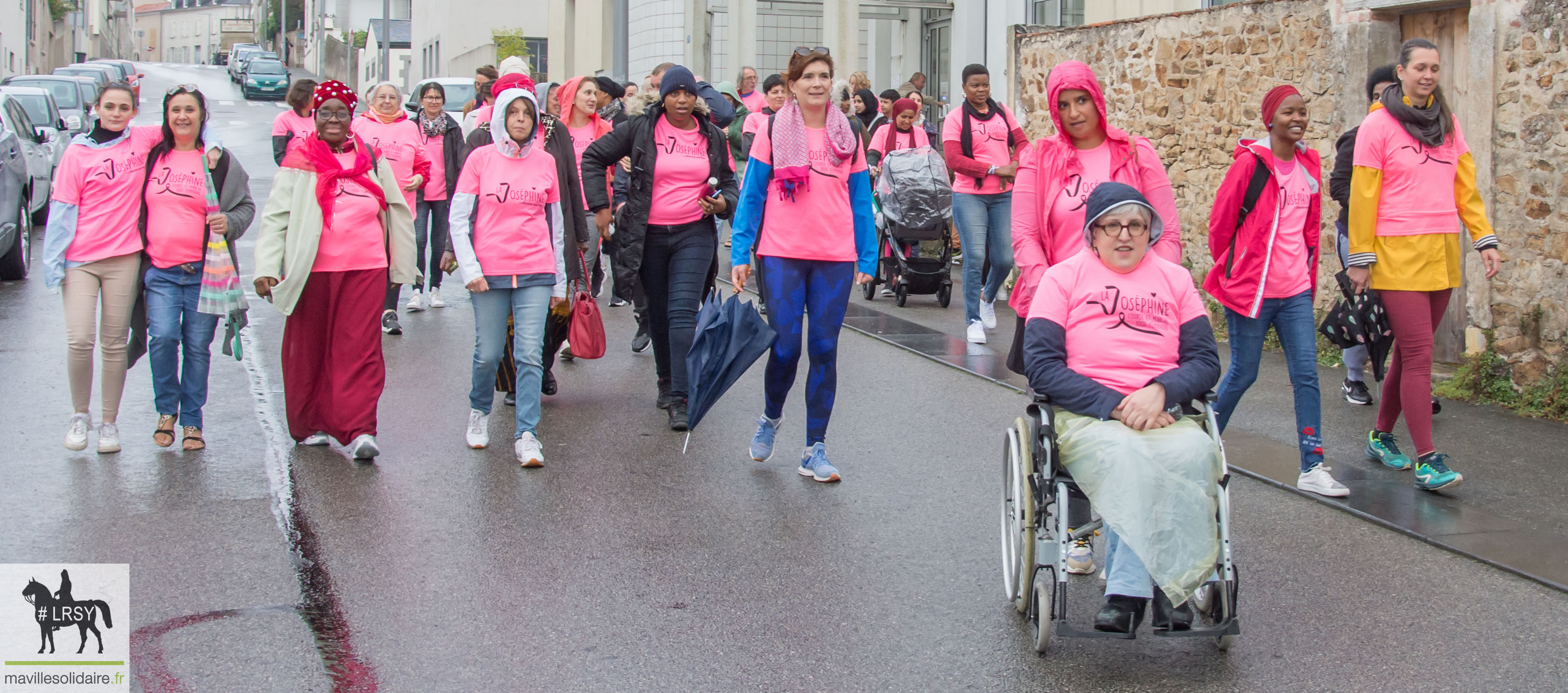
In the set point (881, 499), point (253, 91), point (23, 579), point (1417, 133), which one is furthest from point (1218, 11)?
point (253, 91)

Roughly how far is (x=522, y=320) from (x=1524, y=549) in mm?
4442

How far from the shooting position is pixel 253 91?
5728 centimetres

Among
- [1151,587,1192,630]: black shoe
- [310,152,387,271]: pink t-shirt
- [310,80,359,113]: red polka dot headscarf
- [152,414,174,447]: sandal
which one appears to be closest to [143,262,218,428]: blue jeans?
[152,414,174,447]: sandal

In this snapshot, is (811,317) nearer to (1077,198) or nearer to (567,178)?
(1077,198)

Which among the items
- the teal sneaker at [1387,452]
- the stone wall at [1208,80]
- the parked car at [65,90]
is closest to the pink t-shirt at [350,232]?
the teal sneaker at [1387,452]

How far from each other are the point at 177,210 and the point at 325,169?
2.52 feet

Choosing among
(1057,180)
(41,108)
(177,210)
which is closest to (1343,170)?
(1057,180)

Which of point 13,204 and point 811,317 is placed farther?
point 13,204

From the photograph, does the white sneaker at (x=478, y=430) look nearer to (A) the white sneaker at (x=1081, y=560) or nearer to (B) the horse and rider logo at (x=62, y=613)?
(B) the horse and rider logo at (x=62, y=613)

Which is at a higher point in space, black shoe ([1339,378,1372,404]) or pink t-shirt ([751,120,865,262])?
pink t-shirt ([751,120,865,262])

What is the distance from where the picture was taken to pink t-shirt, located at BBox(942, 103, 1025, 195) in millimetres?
11047

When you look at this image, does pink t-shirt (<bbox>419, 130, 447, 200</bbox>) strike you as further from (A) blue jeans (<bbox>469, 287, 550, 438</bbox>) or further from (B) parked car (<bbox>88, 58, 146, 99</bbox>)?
(B) parked car (<bbox>88, 58, 146, 99</bbox>)

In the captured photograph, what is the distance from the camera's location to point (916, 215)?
13156 mm

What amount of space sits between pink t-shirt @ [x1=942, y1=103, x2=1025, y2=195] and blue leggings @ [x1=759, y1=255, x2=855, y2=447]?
4.48 metres
